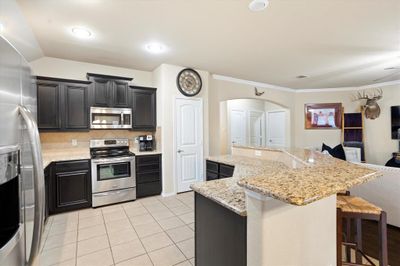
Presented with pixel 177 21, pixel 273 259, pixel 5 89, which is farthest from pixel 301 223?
pixel 177 21

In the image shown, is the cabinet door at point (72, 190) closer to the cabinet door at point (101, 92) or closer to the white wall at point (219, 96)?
the cabinet door at point (101, 92)

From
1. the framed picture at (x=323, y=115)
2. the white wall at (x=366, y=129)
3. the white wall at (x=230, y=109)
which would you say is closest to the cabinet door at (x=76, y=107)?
the white wall at (x=230, y=109)

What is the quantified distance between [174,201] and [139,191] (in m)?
0.71

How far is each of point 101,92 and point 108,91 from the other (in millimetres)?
122

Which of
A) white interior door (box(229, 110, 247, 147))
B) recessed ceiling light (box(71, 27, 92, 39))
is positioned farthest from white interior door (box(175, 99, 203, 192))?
white interior door (box(229, 110, 247, 147))

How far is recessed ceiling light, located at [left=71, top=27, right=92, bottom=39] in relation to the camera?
8.42 feet

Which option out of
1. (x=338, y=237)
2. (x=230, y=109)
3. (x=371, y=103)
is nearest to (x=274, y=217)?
(x=338, y=237)

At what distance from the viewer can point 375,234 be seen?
2.57 m

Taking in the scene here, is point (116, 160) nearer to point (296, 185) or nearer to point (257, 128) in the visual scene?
point (296, 185)

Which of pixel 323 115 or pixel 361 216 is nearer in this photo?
pixel 361 216

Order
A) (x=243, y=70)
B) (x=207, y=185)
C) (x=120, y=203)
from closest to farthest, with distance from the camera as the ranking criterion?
(x=207, y=185) → (x=120, y=203) → (x=243, y=70)

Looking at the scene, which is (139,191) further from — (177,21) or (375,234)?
(375,234)

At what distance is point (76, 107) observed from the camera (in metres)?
3.53

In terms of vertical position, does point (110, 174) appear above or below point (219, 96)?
below
